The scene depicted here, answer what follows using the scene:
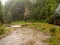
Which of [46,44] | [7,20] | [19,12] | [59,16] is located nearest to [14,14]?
[19,12]

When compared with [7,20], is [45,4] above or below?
above

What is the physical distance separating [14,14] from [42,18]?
9500 millimetres

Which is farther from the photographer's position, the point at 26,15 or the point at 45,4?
the point at 26,15

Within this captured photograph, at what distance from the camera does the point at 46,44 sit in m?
14.1

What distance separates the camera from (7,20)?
42781 mm

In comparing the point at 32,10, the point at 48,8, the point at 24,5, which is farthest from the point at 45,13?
the point at 24,5

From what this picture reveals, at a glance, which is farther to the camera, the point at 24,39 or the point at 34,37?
the point at 34,37

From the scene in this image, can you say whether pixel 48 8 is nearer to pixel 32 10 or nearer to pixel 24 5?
pixel 32 10

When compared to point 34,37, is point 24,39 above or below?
above

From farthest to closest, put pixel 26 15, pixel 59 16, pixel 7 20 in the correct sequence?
pixel 26 15
pixel 7 20
pixel 59 16

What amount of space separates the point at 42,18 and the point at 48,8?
3240mm

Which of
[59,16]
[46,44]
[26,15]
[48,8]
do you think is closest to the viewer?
[46,44]

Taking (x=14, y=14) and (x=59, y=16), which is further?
(x=14, y=14)

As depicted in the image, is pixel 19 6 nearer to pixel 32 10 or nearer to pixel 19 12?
pixel 19 12
